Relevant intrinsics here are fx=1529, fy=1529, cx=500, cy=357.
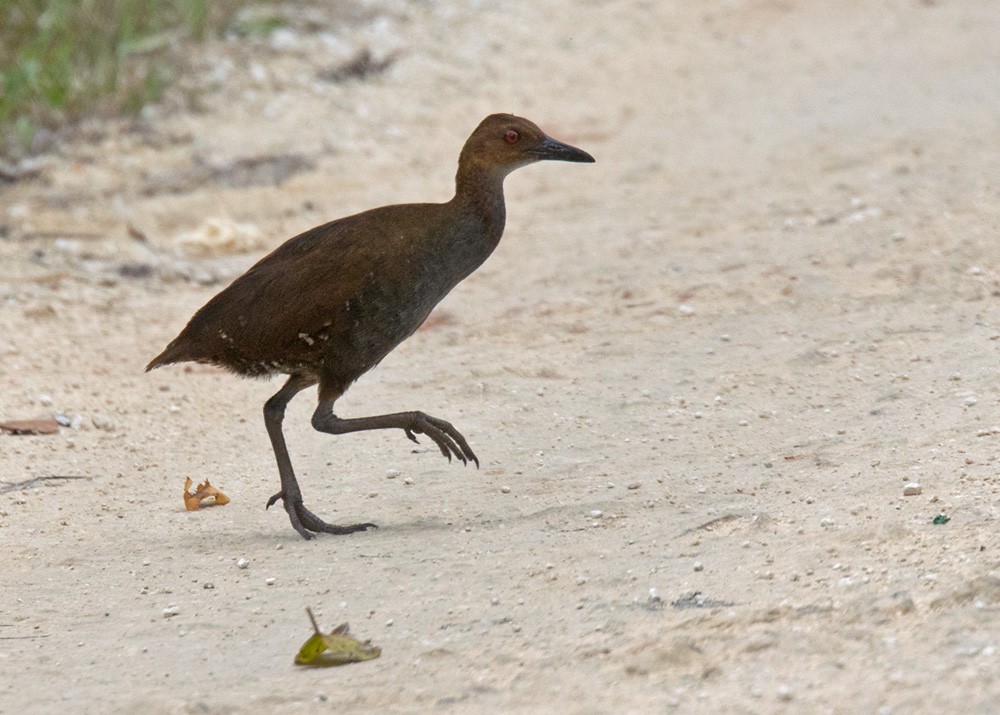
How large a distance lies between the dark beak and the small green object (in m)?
2.05

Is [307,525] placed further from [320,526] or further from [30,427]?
[30,427]

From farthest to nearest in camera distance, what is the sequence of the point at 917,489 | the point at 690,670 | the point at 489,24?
the point at 489,24, the point at 917,489, the point at 690,670

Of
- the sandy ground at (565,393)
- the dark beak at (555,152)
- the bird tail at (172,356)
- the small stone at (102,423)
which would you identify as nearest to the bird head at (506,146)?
the dark beak at (555,152)

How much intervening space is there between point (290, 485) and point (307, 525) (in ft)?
0.47

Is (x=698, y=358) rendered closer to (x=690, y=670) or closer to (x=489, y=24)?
(x=690, y=670)

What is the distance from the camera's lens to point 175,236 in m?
7.77

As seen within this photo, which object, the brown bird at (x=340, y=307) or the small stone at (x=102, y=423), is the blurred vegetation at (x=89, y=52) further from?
the brown bird at (x=340, y=307)

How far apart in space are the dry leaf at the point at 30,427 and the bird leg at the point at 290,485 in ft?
3.71

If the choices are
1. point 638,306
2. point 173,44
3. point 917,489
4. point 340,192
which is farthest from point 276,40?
point 917,489

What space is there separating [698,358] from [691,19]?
5758 millimetres

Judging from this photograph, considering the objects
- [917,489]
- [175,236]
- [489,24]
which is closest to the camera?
[917,489]

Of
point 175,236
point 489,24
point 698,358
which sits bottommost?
point 698,358

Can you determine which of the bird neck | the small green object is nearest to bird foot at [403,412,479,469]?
the bird neck

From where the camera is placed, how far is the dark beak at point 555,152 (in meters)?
5.04
